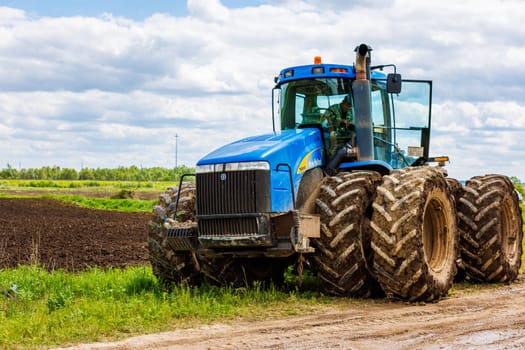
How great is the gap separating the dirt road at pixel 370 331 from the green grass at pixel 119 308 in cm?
41

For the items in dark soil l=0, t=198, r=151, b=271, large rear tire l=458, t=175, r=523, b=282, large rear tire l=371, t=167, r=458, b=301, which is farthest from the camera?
dark soil l=0, t=198, r=151, b=271

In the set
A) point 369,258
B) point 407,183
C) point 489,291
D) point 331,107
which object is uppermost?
point 331,107

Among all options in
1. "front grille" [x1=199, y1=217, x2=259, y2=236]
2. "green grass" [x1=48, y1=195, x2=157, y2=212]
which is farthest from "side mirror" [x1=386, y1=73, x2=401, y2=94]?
"green grass" [x1=48, y1=195, x2=157, y2=212]

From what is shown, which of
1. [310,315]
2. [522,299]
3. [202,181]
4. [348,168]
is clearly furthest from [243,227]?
[522,299]

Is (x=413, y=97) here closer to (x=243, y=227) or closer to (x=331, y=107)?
(x=331, y=107)

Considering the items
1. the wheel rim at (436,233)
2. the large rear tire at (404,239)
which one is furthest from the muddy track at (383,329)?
the wheel rim at (436,233)

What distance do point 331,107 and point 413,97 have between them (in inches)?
77.6

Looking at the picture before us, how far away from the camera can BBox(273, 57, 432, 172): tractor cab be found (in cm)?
1122

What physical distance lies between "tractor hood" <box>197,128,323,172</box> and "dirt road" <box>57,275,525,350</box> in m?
2.18

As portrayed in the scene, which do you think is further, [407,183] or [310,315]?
[407,183]

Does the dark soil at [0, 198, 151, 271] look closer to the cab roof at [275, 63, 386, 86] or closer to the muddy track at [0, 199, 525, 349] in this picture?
the cab roof at [275, 63, 386, 86]

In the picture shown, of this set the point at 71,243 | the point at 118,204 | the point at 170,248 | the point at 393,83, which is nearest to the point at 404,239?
the point at 393,83

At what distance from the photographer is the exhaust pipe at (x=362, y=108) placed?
11.0 m

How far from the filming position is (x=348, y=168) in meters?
11.1
